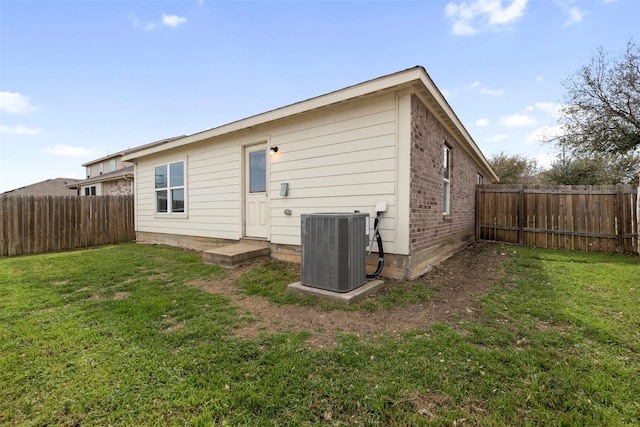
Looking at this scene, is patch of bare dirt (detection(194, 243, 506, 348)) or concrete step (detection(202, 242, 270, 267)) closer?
patch of bare dirt (detection(194, 243, 506, 348))

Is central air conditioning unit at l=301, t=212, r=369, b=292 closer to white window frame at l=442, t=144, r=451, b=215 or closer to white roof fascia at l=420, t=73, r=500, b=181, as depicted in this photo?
white roof fascia at l=420, t=73, r=500, b=181

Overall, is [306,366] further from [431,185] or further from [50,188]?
[50,188]

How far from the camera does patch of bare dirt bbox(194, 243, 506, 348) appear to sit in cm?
277

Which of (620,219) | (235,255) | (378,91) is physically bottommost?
(235,255)

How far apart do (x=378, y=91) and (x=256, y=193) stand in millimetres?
3553

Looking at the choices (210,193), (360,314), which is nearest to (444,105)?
(360,314)

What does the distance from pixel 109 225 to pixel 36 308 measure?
23.7 feet

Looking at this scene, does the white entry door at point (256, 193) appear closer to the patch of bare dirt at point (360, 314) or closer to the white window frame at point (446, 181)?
the patch of bare dirt at point (360, 314)

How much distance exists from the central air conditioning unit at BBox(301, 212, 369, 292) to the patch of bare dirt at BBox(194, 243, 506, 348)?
0.49 metres

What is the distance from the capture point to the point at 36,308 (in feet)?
11.0

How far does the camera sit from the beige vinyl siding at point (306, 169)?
4.39 meters

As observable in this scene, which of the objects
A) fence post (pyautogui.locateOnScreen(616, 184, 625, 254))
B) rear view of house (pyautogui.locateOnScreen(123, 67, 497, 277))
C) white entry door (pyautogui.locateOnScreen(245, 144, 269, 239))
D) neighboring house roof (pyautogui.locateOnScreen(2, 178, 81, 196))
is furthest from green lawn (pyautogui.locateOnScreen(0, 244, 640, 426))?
neighboring house roof (pyautogui.locateOnScreen(2, 178, 81, 196))

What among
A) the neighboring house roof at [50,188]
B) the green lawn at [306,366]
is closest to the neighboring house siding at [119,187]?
the green lawn at [306,366]

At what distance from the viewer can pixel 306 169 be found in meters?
5.29
